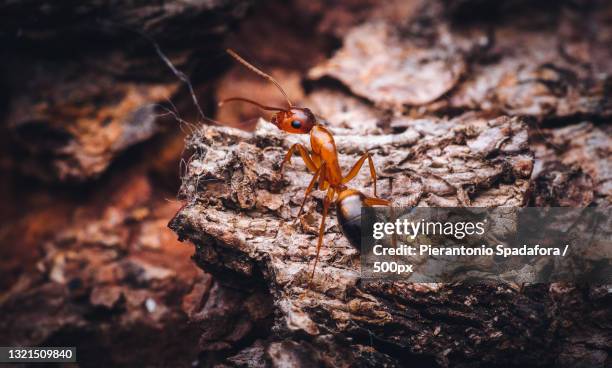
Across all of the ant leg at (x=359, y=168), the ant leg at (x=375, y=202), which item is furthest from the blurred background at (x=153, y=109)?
the ant leg at (x=375, y=202)

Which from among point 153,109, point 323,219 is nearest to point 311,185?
point 323,219

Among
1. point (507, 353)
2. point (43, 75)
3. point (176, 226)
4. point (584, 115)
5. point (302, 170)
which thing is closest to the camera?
Result: point (507, 353)

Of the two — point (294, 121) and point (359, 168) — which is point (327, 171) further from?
point (294, 121)

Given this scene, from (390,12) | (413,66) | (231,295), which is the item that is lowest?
(231,295)

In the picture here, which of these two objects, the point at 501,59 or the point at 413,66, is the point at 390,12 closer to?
the point at 413,66

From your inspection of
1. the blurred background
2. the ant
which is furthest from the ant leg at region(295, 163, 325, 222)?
the blurred background

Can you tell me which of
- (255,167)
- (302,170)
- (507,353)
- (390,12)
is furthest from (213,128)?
(390,12)

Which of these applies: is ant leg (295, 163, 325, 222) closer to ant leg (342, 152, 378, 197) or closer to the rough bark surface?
the rough bark surface
